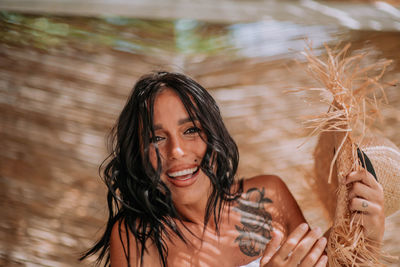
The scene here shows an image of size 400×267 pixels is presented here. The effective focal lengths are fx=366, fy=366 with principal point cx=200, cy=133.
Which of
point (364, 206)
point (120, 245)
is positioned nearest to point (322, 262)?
point (364, 206)

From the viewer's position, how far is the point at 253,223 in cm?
122

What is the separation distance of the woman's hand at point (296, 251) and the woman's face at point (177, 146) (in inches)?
12.0

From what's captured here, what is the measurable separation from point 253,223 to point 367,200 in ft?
1.46

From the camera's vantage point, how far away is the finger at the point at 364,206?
85cm

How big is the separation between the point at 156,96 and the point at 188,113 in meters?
0.10

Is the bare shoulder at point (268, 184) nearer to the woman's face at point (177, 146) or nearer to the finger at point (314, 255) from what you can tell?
the woman's face at point (177, 146)

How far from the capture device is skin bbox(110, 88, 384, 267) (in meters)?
0.81

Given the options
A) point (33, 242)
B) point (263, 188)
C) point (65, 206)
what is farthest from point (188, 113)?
point (33, 242)

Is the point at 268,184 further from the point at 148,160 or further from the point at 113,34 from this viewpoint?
the point at 113,34

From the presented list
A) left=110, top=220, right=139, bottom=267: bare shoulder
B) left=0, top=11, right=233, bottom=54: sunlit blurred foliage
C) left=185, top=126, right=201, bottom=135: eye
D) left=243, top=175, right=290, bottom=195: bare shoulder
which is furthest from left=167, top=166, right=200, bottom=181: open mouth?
left=0, top=11, right=233, bottom=54: sunlit blurred foliage

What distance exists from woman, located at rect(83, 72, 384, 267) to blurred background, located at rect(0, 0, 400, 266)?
452 millimetres

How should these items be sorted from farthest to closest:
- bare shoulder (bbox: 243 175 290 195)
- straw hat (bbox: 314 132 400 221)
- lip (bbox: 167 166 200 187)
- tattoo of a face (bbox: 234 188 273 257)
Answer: bare shoulder (bbox: 243 175 290 195)
tattoo of a face (bbox: 234 188 273 257)
lip (bbox: 167 166 200 187)
straw hat (bbox: 314 132 400 221)

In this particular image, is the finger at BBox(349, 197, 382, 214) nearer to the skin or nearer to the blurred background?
the skin

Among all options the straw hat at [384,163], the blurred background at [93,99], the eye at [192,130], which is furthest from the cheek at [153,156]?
the blurred background at [93,99]
